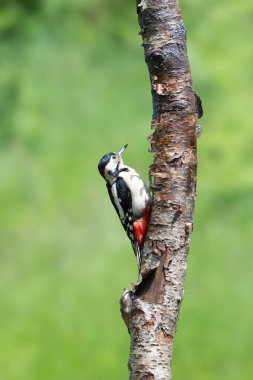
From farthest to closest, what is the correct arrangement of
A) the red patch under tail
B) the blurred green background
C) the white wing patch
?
the blurred green background < the white wing patch < the red patch under tail

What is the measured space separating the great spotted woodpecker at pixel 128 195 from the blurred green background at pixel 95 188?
9.20 feet

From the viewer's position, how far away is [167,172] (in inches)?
139

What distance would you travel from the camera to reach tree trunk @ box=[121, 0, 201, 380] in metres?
3.42

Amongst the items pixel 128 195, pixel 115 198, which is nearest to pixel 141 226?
pixel 128 195

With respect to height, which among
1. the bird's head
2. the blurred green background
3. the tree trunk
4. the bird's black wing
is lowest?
the tree trunk

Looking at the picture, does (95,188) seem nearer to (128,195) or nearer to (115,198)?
(115,198)

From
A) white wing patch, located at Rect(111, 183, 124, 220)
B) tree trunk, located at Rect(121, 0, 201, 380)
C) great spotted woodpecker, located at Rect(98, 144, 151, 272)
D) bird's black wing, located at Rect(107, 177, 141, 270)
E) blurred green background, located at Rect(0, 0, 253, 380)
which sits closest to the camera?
tree trunk, located at Rect(121, 0, 201, 380)

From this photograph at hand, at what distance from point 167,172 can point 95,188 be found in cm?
498

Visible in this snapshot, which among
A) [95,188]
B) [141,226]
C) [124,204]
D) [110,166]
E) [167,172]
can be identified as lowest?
[167,172]

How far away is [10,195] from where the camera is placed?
28.4 ft

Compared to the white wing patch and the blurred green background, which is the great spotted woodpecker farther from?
the blurred green background

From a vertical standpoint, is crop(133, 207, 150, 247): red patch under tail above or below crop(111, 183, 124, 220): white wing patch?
below

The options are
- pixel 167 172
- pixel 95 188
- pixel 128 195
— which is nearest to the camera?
pixel 167 172

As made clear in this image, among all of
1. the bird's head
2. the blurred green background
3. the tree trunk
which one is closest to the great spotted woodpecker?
the bird's head
